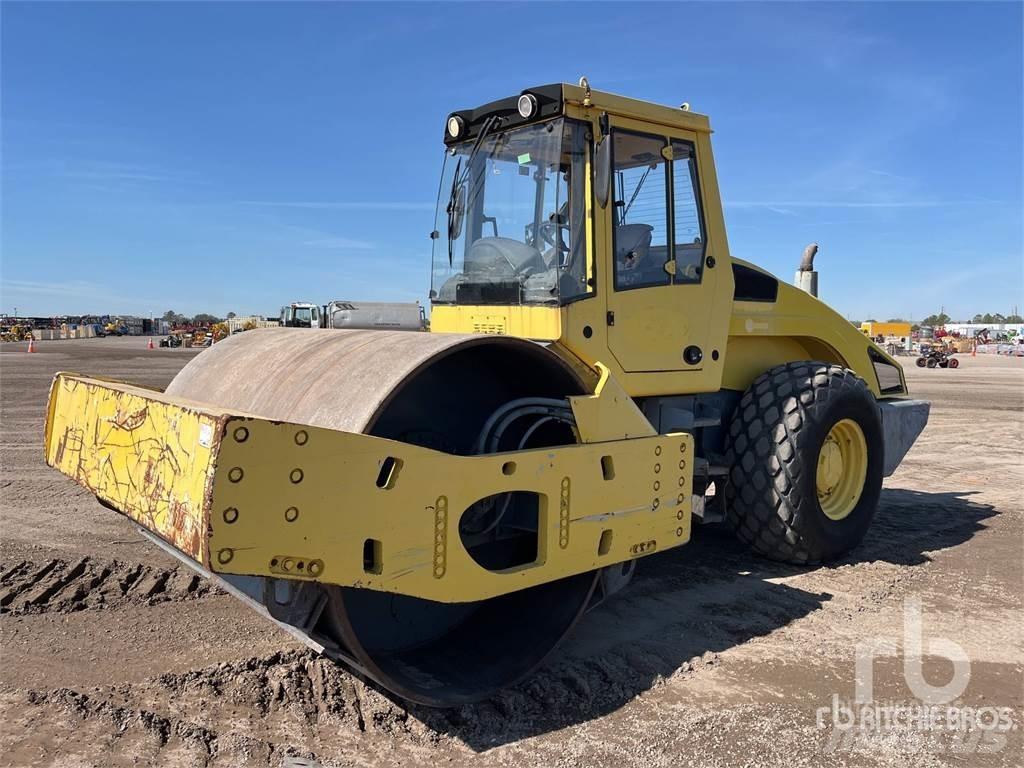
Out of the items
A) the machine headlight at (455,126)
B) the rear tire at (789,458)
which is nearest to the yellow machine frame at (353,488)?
the rear tire at (789,458)

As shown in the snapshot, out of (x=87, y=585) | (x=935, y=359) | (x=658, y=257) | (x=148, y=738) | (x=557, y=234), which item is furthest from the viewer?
(x=935, y=359)

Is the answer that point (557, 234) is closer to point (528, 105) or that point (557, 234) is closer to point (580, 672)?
point (528, 105)

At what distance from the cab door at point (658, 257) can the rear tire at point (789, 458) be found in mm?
531

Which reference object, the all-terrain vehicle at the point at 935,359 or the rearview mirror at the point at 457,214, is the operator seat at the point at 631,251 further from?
the all-terrain vehicle at the point at 935,359

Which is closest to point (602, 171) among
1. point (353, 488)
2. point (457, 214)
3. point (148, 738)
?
point (457, 214)

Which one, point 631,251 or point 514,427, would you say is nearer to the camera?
point 514,427

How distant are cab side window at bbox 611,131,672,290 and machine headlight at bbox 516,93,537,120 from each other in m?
0.52

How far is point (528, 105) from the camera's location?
411cm

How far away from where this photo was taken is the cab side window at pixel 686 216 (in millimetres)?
4691

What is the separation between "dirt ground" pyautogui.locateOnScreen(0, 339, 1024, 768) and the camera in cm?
293

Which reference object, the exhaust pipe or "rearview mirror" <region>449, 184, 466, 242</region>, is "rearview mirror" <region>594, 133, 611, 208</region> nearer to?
"rearview mirror" <region>449, 184, 466, 242</region>

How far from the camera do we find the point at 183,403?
2.79 meters

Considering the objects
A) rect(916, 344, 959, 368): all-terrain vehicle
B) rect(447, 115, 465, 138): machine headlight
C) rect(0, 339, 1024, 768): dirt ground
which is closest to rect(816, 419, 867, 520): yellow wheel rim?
rect(0, 339, 1024, 768): dirt ground

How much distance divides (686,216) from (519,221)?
1017mm
